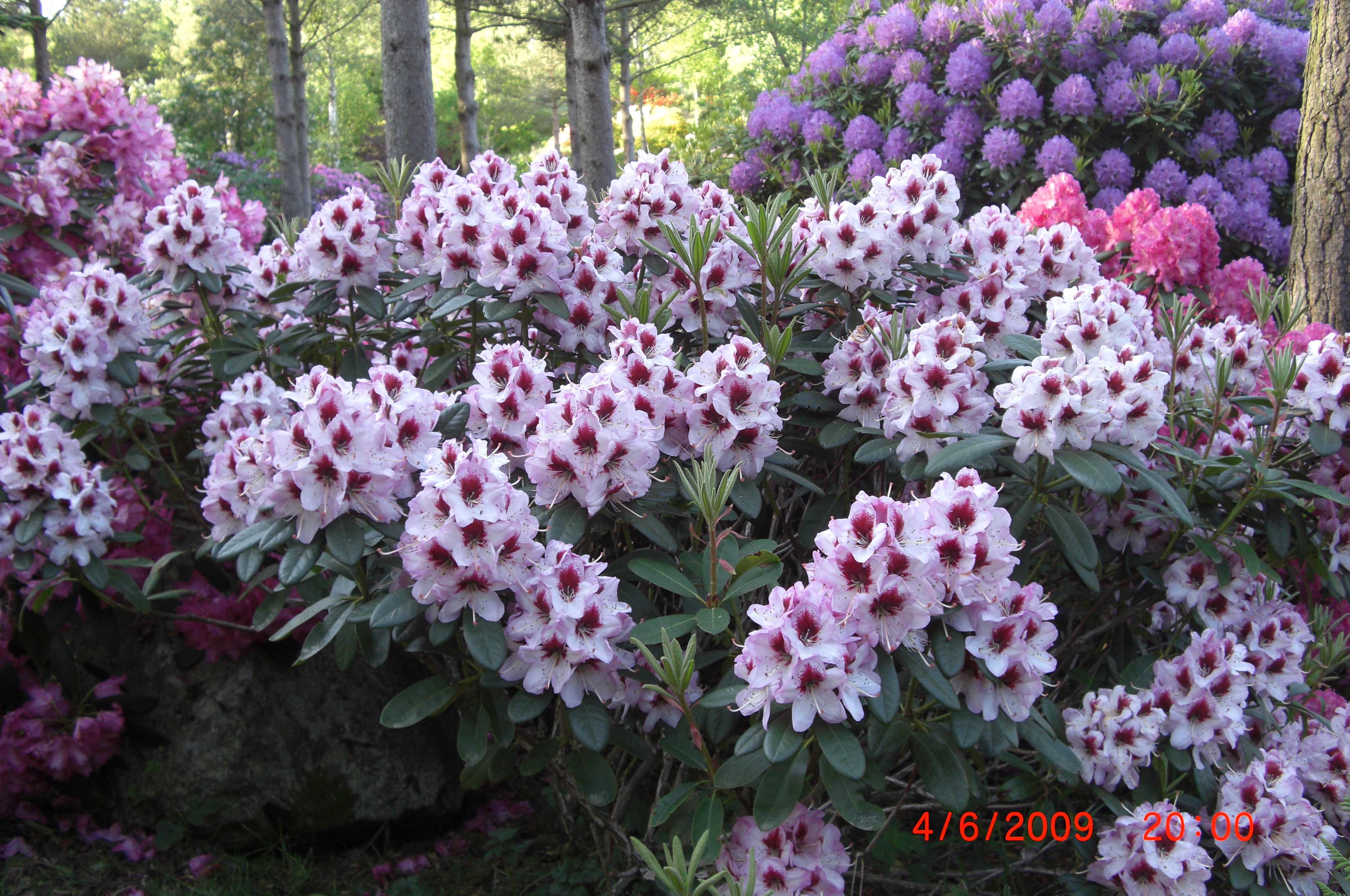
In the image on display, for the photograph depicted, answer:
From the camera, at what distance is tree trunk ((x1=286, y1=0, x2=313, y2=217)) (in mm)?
10094

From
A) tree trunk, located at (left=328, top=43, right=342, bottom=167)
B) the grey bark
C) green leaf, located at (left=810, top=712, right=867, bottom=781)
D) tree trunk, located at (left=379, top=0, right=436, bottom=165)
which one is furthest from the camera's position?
tree trunk, located at (left=328, top=43, right=342, bottom=167)

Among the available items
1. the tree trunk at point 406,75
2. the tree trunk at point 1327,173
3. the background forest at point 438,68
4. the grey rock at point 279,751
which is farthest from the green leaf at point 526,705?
the tree trunk at point 406,75

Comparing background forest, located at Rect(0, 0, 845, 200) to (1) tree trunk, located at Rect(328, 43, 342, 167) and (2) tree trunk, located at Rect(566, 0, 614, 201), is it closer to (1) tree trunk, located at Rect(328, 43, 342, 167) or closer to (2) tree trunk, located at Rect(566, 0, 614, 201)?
(1) tree trunk, located at Rect(328, 43, 342, 167)

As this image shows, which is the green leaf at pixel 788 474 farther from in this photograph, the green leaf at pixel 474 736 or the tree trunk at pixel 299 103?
the tree trunk at pixel 299 103

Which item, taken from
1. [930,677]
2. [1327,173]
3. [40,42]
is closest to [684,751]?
[930,677]

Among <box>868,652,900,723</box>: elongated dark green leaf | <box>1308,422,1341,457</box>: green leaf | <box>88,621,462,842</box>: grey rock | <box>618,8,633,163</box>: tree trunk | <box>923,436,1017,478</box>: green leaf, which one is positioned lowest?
<box>88,621,462,842</box>: grey rock

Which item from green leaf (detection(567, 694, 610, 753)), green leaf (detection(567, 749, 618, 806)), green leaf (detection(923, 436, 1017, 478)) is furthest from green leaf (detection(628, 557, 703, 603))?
green leaf (detection(923, 436, 1017, 478))

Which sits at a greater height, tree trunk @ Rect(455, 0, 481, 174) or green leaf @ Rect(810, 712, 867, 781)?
tree trunk @ Rect(455, 0, 481, 174)

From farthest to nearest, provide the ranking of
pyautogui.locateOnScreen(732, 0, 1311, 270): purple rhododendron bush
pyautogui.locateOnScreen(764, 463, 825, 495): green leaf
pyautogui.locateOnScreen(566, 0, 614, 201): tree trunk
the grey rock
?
pyautogui.locateOnScreen(566, 0, 614, 201): tree trunk
pyautogui.locateOnScreen(732, 0, 1311, 270): purple rhododendron bush
the grey rock
pyautogui.locateOnScreen(764, 463, 825, 495): green leaf

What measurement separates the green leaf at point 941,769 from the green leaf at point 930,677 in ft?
0.44

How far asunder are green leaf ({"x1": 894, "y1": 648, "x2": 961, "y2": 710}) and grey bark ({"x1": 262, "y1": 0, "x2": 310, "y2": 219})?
9358mm

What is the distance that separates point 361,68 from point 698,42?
11.2m

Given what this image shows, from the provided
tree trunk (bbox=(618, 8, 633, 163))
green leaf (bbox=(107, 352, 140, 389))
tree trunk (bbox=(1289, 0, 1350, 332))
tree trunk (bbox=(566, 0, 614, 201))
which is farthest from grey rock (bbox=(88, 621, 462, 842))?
tree trunk (bbox=(618, 8, 633, 163))

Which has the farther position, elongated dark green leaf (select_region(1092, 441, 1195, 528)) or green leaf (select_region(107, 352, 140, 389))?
green leaf (select_region(107, 352, 140, 389))
